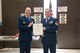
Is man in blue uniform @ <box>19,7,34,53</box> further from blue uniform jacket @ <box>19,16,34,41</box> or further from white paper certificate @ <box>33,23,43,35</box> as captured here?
white paper certificate @ <box>33,23,43,35</box>

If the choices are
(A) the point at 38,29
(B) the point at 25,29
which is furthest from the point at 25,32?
(A) the point at 38,29

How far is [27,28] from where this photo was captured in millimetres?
5371

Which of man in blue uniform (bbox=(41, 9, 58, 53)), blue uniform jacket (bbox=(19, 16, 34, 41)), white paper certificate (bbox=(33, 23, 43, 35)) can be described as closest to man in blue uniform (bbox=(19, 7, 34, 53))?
blue uniform jacket (bbox=(19, 16, 34, 41))

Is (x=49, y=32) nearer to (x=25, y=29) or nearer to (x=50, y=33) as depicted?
(x=50, y=33)

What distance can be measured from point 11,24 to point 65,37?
6.89 feet

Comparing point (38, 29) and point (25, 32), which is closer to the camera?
point (38, 29)

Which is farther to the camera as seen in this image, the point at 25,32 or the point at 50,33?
the point at 25,32

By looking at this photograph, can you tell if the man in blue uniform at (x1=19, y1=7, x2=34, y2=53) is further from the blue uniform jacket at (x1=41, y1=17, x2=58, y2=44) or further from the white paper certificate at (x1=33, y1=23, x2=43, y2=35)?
the blue uniform jacket at (x1=41, y1=17, x2=58, y2=44)

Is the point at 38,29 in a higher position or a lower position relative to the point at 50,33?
higher

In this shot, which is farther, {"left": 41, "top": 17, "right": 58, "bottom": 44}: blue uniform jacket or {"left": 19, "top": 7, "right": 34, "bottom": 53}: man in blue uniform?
{"left": 19, "top": 7, "right": 34, "bottom": 53}: man in blue uniform

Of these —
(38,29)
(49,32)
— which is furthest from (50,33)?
(38,29)

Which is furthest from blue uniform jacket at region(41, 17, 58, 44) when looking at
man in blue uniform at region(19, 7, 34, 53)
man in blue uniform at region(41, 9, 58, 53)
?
man in blue uniform at region(19, 7, 34, 53)

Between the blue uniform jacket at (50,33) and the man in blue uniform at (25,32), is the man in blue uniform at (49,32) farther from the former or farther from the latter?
the man in blue uniform at (25,32)

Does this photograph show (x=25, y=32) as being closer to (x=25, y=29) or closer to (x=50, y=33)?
(x=25, y=29)
